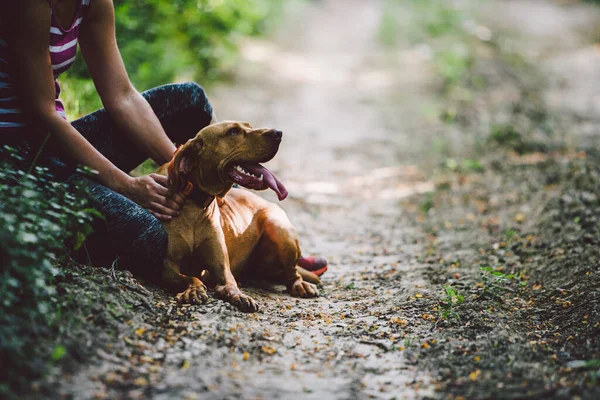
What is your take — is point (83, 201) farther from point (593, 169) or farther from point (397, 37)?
point (397, 37)

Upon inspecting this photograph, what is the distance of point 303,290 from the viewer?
4.27 meters

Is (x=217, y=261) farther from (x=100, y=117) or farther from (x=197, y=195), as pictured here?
(x=100, y=117)

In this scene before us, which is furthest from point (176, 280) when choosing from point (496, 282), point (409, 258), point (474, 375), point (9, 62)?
point (409, 258)

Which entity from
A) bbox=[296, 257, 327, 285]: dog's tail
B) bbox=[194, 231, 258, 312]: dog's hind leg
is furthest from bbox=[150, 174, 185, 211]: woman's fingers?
bbox=[296, 257, 327, 285]: dog's tail

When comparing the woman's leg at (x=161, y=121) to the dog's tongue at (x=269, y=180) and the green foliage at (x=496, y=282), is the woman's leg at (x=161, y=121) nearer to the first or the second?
the dog's tongue at (x=269, y=180)

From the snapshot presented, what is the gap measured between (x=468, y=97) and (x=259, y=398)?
402 inches

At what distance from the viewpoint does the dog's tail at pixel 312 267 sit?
15.0 feet

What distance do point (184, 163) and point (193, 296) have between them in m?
0.83

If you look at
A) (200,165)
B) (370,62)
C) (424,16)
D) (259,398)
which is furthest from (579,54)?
(259,398)

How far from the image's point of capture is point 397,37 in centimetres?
1750

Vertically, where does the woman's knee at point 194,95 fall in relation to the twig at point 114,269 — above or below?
above

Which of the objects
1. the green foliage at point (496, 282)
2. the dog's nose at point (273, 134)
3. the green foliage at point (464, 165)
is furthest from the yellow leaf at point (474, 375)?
the green foliage at point (464, 165)

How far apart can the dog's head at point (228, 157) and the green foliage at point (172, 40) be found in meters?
2.48

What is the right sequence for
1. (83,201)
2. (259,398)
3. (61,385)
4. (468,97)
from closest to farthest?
(61,385), (259,398), (83,201), (468,97)
